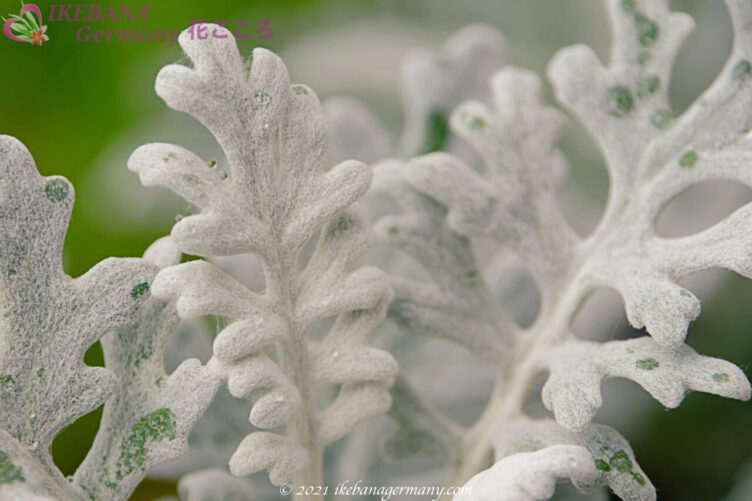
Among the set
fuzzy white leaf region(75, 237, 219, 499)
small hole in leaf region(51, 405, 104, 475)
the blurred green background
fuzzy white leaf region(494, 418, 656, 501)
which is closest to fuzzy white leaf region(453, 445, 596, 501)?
fuzzy white leaf region(494, 418, 656, 501)

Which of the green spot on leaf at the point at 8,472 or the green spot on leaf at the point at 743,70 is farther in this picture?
the green spot on leaf at the point at 743,70

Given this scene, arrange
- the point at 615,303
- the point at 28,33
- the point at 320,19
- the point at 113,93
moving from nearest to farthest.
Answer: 1. the point at 28,33
2. the point at 615,303
3. the point at 113,93
4. the point at 320,19

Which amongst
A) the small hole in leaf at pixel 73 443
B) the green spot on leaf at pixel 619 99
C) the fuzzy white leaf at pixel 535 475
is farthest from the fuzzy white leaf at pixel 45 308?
the small hole in leaf at pixel 73 443

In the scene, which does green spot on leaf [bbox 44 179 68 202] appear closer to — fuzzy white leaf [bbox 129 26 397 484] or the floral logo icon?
fuzzy white leaf [bbox 129 26 397 484]

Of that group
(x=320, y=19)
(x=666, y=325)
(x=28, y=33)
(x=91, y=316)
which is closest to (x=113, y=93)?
(x=320, y=19)

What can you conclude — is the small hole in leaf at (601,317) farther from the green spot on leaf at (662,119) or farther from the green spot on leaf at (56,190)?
the green spot on leaf at (56,190)

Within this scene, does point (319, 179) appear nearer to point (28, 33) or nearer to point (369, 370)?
point (369, 370)
